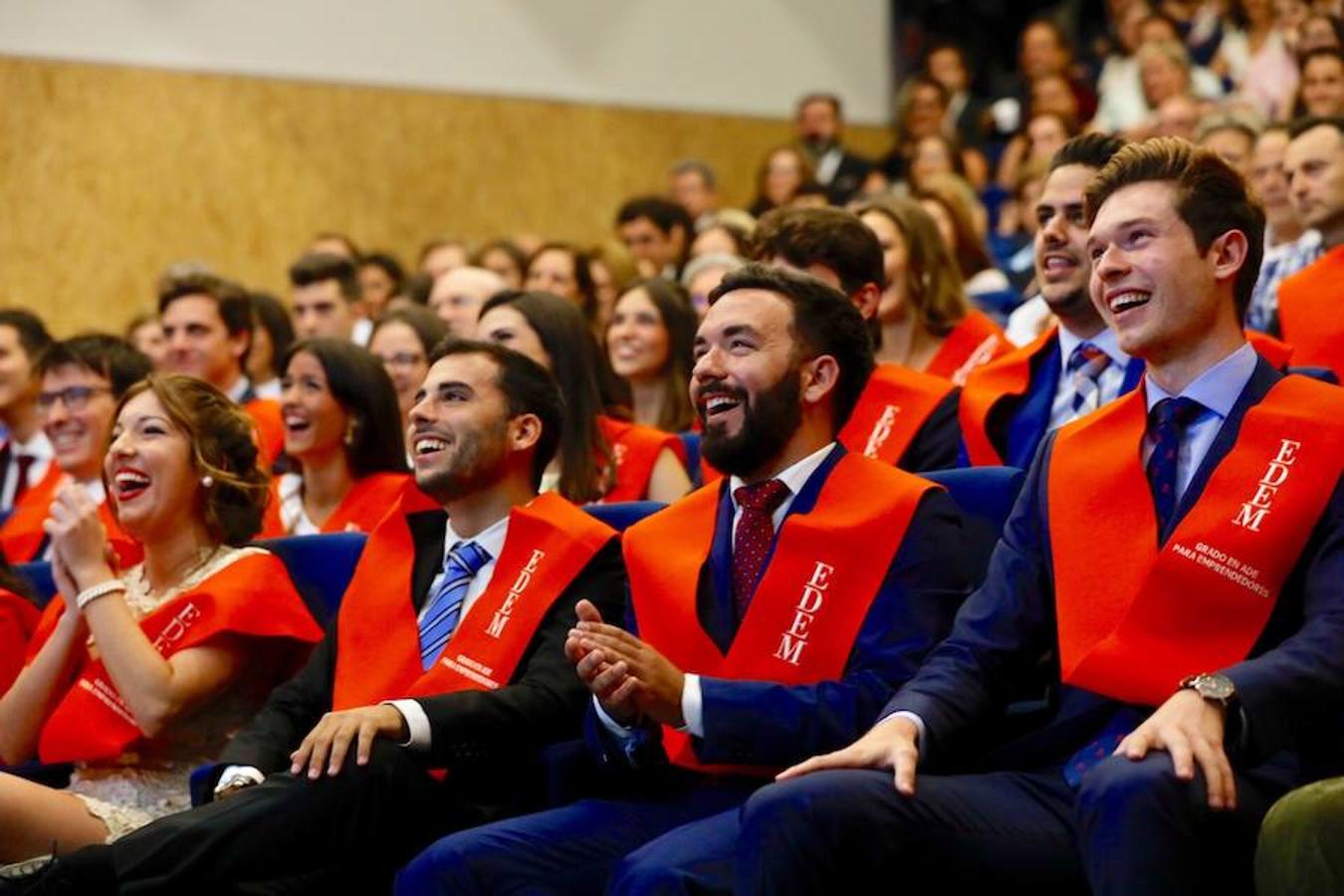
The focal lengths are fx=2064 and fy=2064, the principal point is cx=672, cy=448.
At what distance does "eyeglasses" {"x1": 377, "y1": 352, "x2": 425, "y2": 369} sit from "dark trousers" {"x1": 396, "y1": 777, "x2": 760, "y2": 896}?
2.28 meters

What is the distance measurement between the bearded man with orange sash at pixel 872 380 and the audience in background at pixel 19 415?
2335 millimetres

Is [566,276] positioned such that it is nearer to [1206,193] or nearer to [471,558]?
[471,558]

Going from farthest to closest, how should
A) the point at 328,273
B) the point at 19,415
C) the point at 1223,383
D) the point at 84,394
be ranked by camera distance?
the point at 328,273, the point at 19,415, the point at 84,394, the point at 1223,383

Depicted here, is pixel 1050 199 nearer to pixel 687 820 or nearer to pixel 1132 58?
pixel 687 820

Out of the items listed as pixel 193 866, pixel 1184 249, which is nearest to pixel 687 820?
pixel 193 866

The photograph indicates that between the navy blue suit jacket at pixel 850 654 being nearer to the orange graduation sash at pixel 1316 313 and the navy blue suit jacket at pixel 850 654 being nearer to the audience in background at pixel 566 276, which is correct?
the orange graduation sash at pixel 1316 313

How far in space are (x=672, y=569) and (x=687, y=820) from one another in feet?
1.23

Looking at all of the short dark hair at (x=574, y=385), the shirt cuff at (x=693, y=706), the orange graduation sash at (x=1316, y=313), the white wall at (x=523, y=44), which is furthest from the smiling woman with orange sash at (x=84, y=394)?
the white wall at (x=523, y=44)

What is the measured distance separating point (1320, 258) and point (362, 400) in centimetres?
216

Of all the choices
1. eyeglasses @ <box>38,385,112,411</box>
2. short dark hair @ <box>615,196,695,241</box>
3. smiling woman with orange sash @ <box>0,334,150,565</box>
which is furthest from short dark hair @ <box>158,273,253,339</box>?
short dark hair @ <box>615,196,695,241</box>

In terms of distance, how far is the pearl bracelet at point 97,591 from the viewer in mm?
3572

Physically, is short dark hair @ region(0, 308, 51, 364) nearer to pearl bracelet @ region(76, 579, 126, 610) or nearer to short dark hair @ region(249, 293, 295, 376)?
short dark hair @ region(249, 293, 295, 376)

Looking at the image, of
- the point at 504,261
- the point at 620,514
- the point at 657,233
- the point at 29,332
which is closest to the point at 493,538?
the point at 620,514

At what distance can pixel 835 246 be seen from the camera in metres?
4.16
